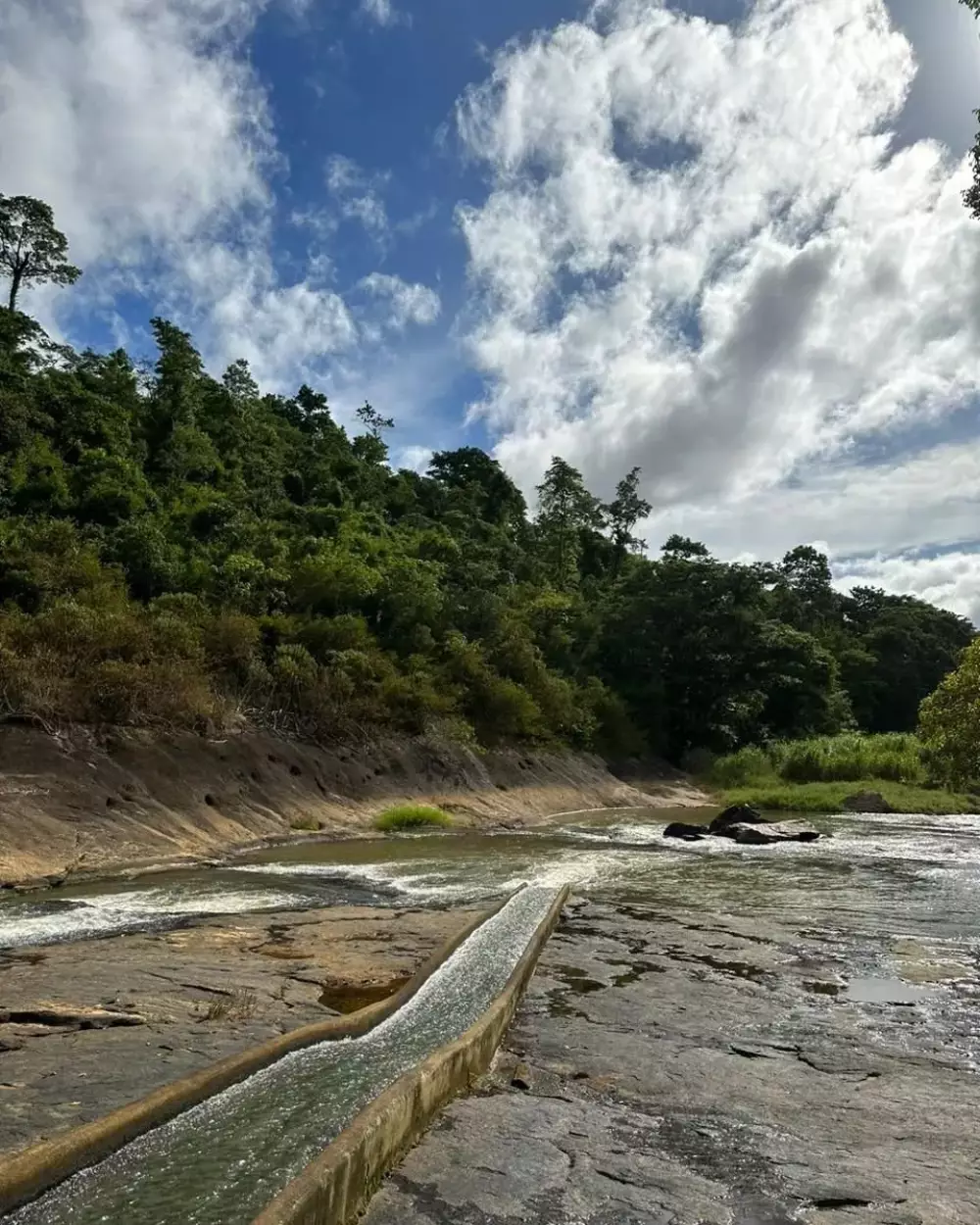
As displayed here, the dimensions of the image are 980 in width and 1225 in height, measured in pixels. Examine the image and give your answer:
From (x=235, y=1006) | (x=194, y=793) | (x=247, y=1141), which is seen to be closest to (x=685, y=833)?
(x=194, y=793)

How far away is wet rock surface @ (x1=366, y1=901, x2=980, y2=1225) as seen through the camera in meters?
4.69

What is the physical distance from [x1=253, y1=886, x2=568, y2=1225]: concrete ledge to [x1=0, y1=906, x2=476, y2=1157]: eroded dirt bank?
1727 mm

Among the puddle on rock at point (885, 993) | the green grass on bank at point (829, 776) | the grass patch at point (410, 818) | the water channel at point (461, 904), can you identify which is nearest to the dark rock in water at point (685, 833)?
the water channel at point (461, 904)

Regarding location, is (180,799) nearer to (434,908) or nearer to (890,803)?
(434,908)

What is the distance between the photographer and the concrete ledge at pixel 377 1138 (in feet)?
13.4

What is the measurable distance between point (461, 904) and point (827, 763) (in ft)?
127

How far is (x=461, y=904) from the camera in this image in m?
14.3

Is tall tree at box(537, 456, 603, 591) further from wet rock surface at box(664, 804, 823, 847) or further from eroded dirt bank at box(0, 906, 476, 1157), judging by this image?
eroded dirt bank at box(0, 906, 476, 1157)

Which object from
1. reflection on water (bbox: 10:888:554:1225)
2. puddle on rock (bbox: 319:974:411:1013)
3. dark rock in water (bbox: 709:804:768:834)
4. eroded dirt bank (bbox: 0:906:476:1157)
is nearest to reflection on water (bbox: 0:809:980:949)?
eroded dirt bank (bbox: 0:906:476:1157)

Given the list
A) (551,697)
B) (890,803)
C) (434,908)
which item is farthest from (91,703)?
(890,803)

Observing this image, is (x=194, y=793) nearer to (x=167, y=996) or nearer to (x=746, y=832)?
(x=746, y=832)

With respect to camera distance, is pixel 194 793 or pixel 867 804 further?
pixel 867 804

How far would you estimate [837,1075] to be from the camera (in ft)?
22.5

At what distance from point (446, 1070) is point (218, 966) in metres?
4.37
